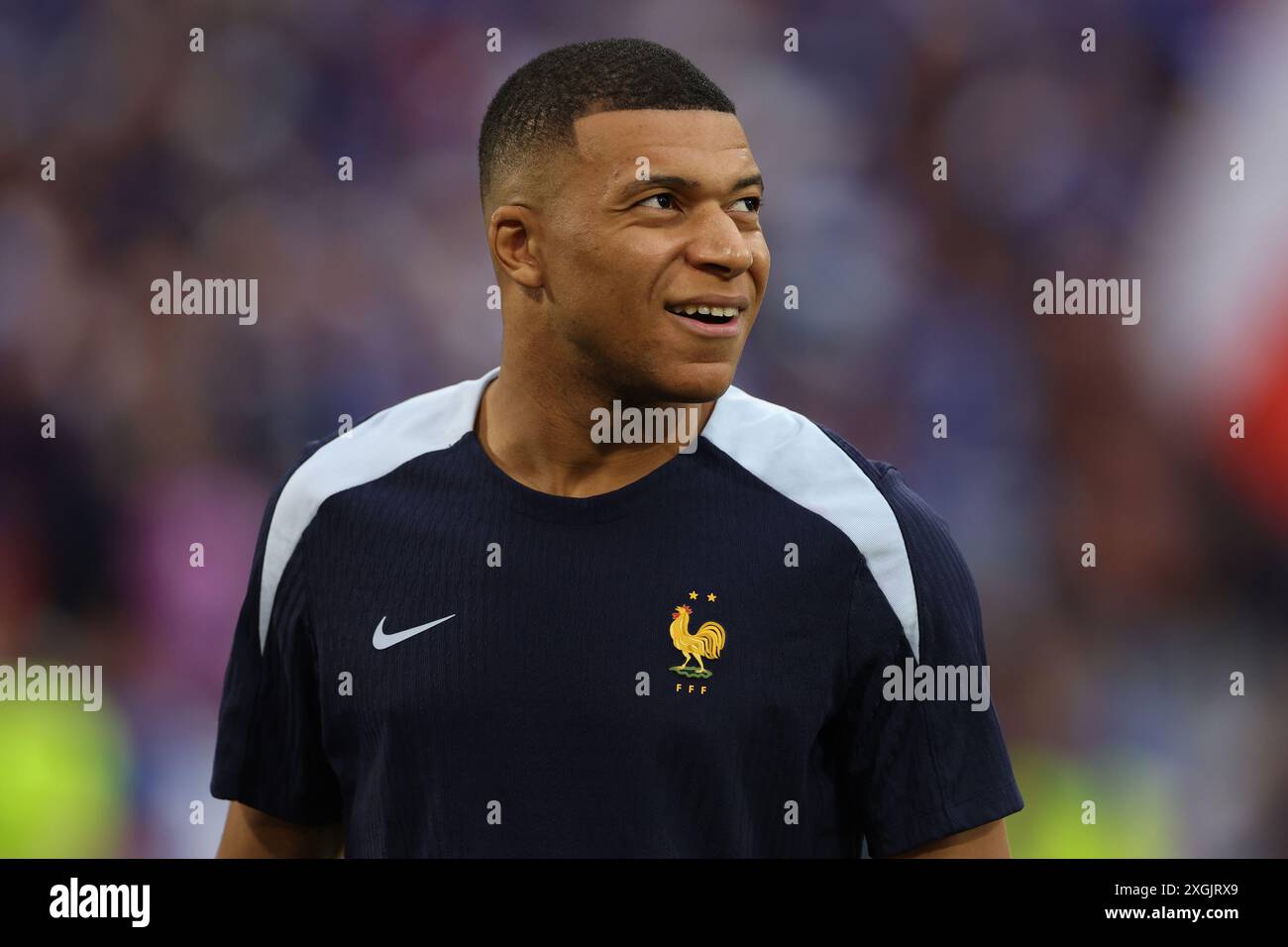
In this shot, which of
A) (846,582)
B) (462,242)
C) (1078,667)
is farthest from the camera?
(462,242)

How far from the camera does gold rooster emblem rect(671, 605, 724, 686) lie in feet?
6.47

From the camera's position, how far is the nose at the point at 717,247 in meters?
1.97

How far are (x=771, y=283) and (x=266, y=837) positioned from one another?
103 inches

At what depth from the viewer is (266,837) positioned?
2270 millimetres

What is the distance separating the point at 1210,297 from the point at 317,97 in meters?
2.76

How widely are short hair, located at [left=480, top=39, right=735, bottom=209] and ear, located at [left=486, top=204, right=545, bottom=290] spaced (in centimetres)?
7

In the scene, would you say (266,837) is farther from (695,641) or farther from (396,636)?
(695,641)

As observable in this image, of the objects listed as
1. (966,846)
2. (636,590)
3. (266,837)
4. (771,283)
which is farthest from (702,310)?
(771,283)

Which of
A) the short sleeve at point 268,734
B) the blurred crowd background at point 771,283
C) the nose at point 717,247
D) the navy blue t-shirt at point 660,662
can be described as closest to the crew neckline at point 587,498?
the navy blue t-shirt at point 660,662

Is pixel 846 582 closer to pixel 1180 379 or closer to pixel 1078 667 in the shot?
pixel 1078 667

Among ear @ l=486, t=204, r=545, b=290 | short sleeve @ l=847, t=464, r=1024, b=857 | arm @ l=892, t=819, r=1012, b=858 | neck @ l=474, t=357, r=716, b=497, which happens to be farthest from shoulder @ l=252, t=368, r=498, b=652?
arm @ l=892, t=819, r=1012, b=858

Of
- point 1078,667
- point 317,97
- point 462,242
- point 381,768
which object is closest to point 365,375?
point 462,242

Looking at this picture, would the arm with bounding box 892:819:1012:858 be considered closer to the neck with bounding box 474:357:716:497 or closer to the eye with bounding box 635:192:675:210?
the neck with bounding box 474:357:716:497

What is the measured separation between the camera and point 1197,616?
4.34 meters
